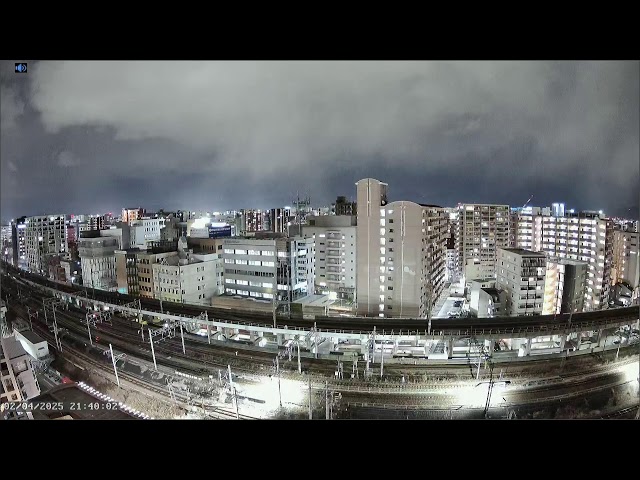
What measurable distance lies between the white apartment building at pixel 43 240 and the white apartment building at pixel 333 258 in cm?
637

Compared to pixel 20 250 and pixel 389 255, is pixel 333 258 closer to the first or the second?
pixel 389 255

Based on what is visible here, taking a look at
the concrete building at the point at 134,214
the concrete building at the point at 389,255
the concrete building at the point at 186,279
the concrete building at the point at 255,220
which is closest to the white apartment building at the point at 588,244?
the concrete building at the point at 389,255

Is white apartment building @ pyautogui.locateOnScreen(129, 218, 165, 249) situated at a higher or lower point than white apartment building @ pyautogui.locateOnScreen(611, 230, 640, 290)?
higher

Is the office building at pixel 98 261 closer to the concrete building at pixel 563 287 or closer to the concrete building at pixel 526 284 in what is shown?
the concrete building at pixel 526 284

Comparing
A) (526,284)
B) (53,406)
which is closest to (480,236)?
(526,284)

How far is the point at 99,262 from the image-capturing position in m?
9.35

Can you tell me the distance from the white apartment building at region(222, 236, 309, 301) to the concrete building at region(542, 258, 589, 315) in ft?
20.8

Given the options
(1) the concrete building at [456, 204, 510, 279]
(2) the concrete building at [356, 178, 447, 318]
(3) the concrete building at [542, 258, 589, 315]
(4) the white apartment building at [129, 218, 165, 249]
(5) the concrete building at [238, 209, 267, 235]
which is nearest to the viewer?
(3) the concrete building at [542, 258, 589, 315]

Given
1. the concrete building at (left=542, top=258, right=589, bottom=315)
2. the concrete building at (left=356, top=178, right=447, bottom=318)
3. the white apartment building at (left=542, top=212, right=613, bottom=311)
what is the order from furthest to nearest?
1. the white apartment building at (left=542, top=212, right=613, bottom=311)
2. the concrete building at (left=356, top=178, right=447, bottom=318)
3. the concrete building at (left=542, top=258, right=589, bottom=315)

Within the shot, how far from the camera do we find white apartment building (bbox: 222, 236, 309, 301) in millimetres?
9414

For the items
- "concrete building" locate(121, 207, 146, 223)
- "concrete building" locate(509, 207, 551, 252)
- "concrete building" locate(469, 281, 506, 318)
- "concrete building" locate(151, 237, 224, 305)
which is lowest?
"concrete building" locate(469, 281, 506, 318)

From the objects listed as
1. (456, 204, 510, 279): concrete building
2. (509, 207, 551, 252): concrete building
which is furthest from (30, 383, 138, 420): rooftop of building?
(509, 207, 551, 252): concrete building

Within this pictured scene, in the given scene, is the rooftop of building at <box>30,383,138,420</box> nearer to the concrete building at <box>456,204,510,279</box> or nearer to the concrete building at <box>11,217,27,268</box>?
the concrete building at <box>11,217,27,268</box>

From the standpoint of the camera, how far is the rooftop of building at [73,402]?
260 cm
